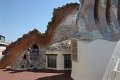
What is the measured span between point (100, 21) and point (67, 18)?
7753 mm

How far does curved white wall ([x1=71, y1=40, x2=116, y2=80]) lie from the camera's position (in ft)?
46.1

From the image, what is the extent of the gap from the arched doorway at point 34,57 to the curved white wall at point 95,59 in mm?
8045

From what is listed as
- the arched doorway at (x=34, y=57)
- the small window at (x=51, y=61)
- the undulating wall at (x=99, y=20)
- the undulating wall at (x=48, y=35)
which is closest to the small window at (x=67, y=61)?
the small window at (x=51, y=61)

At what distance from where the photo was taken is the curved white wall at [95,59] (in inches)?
→ 553

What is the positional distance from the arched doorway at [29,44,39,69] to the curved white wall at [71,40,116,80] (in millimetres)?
8045

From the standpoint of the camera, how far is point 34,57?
23000 mm

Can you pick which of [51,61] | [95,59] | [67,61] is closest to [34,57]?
[51,61]

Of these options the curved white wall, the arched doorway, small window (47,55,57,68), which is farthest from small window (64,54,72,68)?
the curved white wall

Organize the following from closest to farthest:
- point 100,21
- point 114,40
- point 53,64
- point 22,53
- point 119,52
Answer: point 119,52
point 114,40
point 100,21
point 53,64
point 22,53

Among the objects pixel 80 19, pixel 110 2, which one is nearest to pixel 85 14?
pixel 80 19

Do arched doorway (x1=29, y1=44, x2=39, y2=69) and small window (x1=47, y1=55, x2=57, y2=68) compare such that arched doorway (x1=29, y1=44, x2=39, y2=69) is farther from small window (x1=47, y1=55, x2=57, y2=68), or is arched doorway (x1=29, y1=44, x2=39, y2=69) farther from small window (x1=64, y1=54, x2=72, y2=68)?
small window (x1=64, y1=54, x2=72, y2=68)

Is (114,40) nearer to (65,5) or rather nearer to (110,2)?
(110,2)

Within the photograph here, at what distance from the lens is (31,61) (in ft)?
74.3

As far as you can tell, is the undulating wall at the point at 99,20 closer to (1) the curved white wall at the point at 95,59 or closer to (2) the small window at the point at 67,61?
(1) the curved white wall at the point at 95,59
